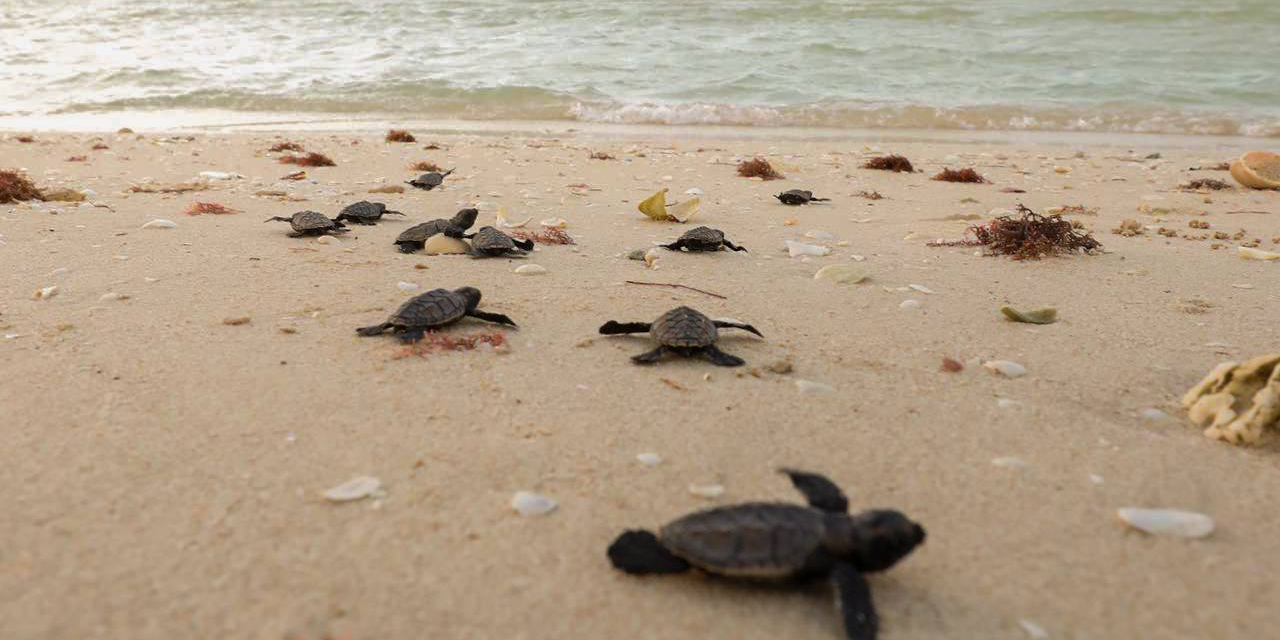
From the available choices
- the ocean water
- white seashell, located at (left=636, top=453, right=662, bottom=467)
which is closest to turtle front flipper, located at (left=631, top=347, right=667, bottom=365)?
white seashell, located at (left=636, top=453, right=662, bottom=467)

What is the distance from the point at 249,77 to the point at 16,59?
6480mm

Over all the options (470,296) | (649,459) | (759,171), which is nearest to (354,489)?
(649,459)

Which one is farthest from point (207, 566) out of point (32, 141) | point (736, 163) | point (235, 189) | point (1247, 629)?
point (32, 141)

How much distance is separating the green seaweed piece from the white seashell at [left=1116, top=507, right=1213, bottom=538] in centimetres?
172

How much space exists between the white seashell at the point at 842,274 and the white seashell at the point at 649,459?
229 cm

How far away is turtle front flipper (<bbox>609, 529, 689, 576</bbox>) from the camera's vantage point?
1.89 m

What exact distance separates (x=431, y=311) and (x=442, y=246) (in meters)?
1.58

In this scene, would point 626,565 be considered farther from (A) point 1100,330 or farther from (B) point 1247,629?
(A) point 1100,330

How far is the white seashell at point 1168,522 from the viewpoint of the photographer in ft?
6.96

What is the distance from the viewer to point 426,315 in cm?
341

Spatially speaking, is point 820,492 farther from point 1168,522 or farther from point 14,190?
point 14,190

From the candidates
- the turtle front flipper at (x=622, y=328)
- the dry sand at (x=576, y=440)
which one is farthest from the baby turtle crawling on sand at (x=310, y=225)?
the turtle front flipper at (x=622, y=328)

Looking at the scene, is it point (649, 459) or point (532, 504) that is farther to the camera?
point (649, 459)

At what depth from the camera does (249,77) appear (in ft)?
53.4
